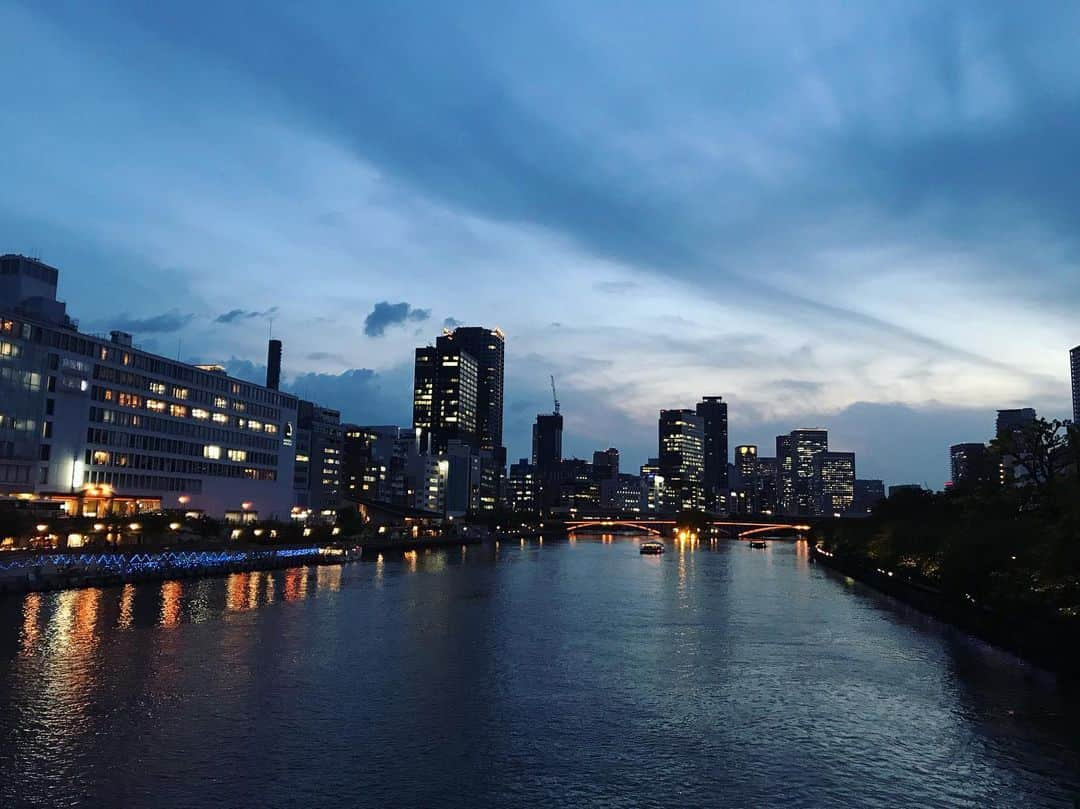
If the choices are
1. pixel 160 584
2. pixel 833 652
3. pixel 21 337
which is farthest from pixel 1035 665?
pixel 21 337

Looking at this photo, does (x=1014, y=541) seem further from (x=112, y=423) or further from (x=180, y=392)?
(x=180, y=392)

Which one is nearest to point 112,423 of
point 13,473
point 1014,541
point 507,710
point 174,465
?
point 174,465

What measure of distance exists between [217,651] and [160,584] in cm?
4286

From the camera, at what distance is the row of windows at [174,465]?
128512mm

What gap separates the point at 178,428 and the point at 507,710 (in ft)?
399

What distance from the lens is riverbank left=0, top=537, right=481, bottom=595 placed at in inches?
3125

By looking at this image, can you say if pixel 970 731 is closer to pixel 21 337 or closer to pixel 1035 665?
pixel 1035 665

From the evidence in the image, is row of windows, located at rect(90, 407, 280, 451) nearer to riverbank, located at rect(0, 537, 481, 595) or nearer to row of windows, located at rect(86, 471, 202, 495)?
row of windows, located at rect(86, 471, 202, 495)

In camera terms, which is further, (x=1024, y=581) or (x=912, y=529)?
(x=912, y=529)

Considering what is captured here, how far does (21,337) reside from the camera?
11369 centimetres

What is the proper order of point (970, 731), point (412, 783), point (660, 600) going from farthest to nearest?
point (660, 600) → point (970, 731) → point (412, 783)

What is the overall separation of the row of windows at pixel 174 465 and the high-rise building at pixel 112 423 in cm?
20

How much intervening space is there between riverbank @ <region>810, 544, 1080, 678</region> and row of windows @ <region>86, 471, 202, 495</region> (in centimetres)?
11314

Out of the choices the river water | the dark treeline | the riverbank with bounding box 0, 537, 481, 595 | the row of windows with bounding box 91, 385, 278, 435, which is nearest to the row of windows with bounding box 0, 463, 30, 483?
the row of windows with bounding box 91, 385, 278, 435
